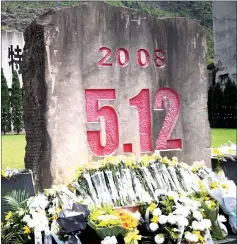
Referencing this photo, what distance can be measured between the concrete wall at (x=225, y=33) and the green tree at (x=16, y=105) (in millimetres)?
2882

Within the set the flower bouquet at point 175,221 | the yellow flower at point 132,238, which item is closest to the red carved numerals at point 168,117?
the flower bouquet at point 175,221

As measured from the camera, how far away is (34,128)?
9.96 feet

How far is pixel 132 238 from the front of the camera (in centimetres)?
258

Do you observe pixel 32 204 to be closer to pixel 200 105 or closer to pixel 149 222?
pixel 149 222

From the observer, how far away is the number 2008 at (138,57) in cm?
314

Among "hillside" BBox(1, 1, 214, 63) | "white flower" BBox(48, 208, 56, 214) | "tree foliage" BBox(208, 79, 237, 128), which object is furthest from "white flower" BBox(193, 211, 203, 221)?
"hillside" BBox(1, 1, 214, 63)

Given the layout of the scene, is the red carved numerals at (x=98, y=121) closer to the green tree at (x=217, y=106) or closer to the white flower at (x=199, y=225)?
the white flower at (x=199, y=225)

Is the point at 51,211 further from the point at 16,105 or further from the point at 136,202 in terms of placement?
the point at 16,105

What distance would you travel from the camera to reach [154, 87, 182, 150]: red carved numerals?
3363mm

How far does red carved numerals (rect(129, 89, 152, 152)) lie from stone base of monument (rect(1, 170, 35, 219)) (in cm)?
80

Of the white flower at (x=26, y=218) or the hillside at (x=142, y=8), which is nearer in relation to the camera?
the white flower at (x=26, y=218)

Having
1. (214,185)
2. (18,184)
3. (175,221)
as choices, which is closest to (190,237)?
(175,221)

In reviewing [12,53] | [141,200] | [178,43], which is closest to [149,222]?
[141,200]

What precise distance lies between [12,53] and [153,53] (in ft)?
12.9
